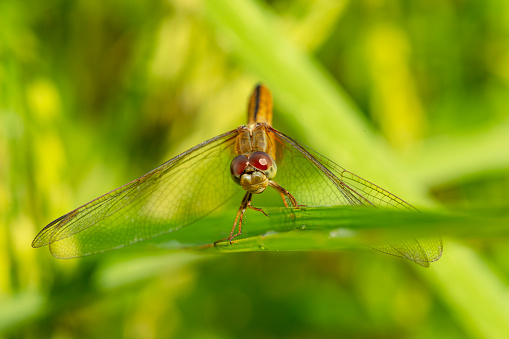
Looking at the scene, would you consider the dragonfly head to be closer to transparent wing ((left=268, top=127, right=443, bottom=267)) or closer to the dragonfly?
the dragonfly

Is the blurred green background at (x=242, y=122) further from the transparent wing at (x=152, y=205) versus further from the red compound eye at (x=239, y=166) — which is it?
the red compound eye at (x=239, y=166)

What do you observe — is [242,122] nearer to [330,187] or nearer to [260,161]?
[260,161]

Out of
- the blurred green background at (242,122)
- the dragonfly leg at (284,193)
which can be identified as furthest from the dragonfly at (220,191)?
the blurred green background at (242,122)

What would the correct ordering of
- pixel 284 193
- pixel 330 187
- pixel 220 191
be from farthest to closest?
pixel 220 191, pixel 284 193, pixel 330 187

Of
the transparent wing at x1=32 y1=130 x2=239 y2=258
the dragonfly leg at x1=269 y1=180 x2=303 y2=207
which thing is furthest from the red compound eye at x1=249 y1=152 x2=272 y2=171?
the transparent wing at x1=32 y1=130 x2=239 y2=258

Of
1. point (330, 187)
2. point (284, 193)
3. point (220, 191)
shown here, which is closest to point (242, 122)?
point (220, 191)
